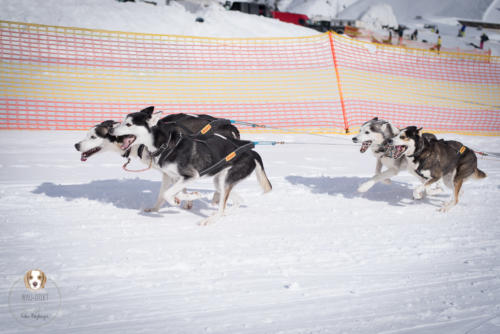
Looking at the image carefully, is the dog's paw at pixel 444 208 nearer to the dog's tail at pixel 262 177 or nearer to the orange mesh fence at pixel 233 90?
the dog's tail at pixel 262 177

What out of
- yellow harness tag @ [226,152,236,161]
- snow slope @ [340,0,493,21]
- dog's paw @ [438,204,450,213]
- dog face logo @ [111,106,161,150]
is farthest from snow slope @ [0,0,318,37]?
snow slope @ [340,0,493,21]

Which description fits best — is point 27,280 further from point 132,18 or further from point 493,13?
point 493,13

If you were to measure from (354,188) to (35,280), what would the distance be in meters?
4.11

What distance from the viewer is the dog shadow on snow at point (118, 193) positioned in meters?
4.55

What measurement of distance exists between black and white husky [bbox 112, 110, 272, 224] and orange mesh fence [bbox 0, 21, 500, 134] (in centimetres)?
472

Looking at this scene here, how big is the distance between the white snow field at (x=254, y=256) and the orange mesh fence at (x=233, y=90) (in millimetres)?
3985

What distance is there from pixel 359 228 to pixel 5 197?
12.7 feet

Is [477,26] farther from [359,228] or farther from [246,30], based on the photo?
[359,228]

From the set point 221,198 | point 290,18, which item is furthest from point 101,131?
point 290,18

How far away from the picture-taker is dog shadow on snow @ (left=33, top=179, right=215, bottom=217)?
179 inches

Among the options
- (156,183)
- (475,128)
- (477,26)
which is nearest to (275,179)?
(156,183)

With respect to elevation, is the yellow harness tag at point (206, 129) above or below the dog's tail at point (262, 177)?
above

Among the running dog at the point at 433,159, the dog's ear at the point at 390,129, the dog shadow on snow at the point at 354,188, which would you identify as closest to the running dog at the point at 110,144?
the dog shadow on snow at the point at 354,188

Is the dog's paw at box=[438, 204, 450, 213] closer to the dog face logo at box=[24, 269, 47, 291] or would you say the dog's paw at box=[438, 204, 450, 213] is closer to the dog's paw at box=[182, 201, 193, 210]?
the dog's paw at box=[182, 201, 193, 210]
